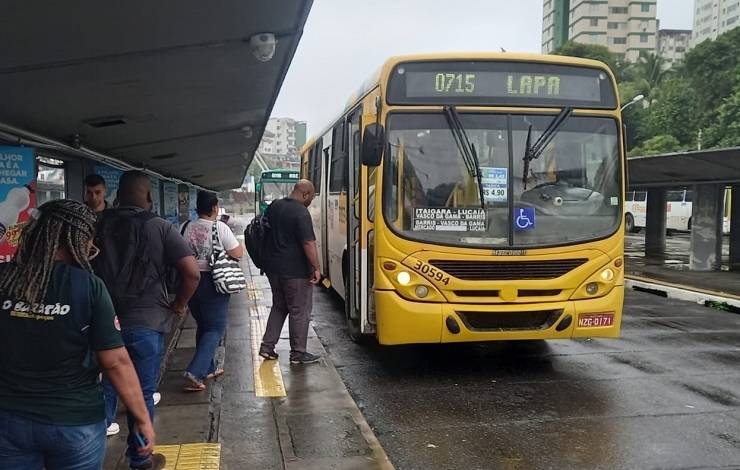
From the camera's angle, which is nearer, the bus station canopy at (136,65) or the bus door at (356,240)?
the bus station canopy at (136,65)

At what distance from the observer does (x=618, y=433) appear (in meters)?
4.90

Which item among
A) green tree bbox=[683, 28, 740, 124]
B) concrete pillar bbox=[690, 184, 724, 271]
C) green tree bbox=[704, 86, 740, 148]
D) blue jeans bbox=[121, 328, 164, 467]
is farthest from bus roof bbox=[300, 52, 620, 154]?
green tree bbox=[683, 28, 740, 124]

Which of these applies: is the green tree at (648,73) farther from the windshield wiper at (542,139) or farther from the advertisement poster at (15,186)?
the advertisement poster at (15,186)

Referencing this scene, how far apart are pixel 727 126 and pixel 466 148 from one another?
150 feet

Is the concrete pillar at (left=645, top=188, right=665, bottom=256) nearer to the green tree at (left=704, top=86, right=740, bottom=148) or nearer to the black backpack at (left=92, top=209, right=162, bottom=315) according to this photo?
the black backpack at (left=92, top=209, right=162, bottom=315)

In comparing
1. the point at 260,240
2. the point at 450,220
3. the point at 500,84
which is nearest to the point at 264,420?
the point at 260,240

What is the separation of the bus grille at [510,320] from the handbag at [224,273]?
2.08 meters

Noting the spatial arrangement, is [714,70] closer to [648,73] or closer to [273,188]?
[648,73]

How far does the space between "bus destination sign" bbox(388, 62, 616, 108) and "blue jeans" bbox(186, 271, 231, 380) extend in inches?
96.8

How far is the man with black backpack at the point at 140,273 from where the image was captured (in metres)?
3.79

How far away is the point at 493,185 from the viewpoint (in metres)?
6.17

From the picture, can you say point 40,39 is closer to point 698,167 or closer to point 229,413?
point 229,413

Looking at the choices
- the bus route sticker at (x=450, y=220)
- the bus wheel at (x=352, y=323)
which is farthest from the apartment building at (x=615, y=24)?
the bus route sticker at (x=450, y=220)

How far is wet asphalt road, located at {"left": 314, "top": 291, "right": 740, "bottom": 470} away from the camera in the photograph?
4.52 meters
